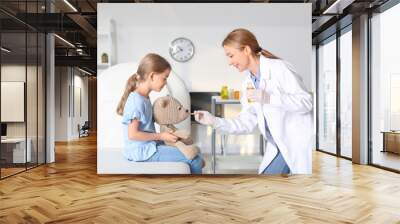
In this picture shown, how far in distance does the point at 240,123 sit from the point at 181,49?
141cm

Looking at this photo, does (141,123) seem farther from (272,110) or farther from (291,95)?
(291,95)

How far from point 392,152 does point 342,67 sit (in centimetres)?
270

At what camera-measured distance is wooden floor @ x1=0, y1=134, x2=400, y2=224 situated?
4.06 m

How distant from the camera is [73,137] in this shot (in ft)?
53.0

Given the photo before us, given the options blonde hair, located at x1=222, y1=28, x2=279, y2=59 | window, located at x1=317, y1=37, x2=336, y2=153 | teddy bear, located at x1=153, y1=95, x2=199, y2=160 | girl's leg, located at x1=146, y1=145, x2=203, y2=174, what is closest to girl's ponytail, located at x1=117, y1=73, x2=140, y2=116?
teddy bear, located at x1=153, y1=95, x2=199, y2=160

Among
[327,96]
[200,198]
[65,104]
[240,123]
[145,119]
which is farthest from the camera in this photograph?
[65,104]

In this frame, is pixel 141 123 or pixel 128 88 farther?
pixel 128 88

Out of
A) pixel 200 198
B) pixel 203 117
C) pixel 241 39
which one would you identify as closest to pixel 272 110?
pixel 203 117

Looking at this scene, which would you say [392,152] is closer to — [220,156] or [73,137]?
[220,156]

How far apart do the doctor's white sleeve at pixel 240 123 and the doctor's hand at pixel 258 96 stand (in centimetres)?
15

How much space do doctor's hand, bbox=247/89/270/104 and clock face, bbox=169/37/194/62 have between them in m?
1.06

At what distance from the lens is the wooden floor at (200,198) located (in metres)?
4.06

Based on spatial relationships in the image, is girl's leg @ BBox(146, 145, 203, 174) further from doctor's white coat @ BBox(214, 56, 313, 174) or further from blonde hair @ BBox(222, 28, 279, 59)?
blonde hair @ BBox(222, 28, 279, 59)

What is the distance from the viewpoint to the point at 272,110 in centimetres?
599
